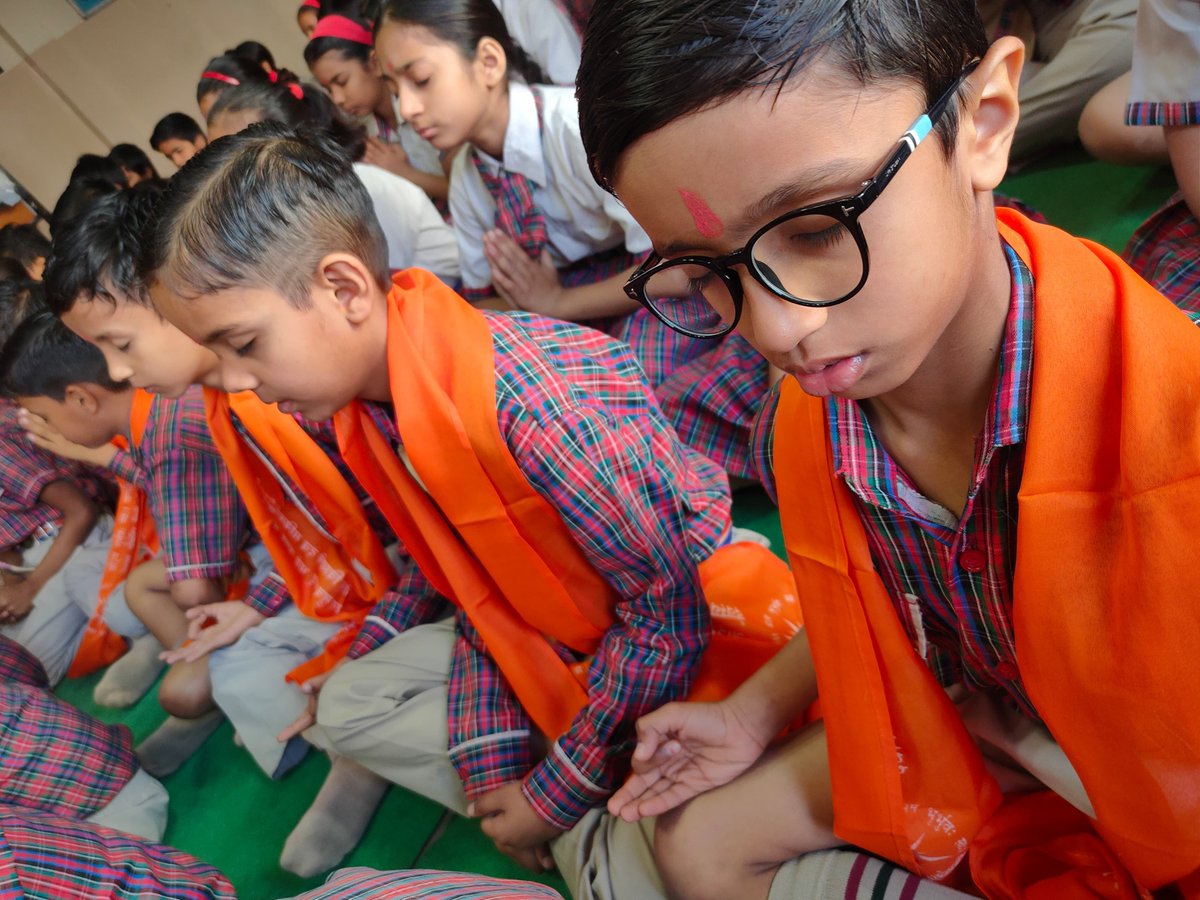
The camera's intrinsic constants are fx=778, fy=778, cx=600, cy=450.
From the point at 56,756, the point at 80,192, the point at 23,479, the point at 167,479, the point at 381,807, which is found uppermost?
the point at 80,192

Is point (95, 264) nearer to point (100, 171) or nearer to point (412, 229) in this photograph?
point (412, 229)

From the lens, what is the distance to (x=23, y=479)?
7.19 feet

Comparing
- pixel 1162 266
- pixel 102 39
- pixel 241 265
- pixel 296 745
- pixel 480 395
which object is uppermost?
pixel 102 39

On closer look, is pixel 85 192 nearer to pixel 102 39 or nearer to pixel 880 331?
pixel 102 39

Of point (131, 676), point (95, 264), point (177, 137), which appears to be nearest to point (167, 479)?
point (95, 264)

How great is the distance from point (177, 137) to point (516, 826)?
3400mm

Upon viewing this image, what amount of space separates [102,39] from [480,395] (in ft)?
15.1

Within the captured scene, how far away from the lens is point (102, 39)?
13.8 ft

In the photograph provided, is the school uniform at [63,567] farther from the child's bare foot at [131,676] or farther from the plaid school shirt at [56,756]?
the plaid school shirt at [56,756]

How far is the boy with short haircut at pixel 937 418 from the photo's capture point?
48 cm

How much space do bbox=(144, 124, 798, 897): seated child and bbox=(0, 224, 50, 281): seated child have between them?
2.62m

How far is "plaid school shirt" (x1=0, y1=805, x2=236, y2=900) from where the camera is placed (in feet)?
2.54

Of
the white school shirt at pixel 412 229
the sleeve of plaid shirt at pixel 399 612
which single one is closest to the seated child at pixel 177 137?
the white school shirt at pixel 412 229

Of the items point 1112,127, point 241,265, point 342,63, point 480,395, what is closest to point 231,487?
point 241,265
